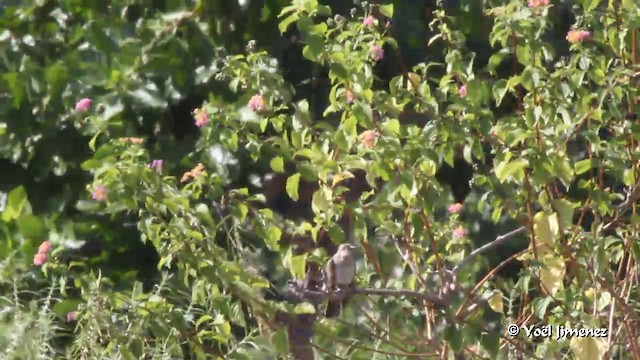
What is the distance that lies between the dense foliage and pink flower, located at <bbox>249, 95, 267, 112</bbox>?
0.06ft

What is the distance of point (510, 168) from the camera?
241 cm

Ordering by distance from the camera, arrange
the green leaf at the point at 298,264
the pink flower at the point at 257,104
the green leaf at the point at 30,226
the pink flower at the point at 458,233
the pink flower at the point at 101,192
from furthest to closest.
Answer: the green leaf at the point at 30,226 → the pink flower at the point at 458,233 → the pink flower at the point at 257,104 → the green leaf at the point at 298,264 → the pink flower at the point at 101,192

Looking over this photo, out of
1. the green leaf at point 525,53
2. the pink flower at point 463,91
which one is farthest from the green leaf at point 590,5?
the pink flower at point 463,91

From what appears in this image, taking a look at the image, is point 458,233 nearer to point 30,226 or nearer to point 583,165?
point 583,165

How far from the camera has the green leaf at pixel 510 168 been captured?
240cm

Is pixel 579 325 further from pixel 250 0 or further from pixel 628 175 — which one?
pixel 250 0

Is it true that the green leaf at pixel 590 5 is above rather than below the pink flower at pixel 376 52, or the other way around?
above

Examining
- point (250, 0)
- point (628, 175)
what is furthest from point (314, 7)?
point (250, 0)

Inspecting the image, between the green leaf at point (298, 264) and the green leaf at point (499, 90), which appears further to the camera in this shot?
the green leaf at point (499, 90)

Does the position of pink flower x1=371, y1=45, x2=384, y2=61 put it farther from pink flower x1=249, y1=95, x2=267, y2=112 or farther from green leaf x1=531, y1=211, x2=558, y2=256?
green leaf x1=531, y1=211, x2=558, y2=256

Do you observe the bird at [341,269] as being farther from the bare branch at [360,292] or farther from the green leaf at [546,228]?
the green leaf at [546,228]

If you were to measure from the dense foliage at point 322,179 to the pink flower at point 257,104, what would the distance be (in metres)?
0.02

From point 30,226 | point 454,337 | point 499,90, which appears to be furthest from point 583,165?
point 30,226

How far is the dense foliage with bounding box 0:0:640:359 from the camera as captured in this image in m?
2.51
